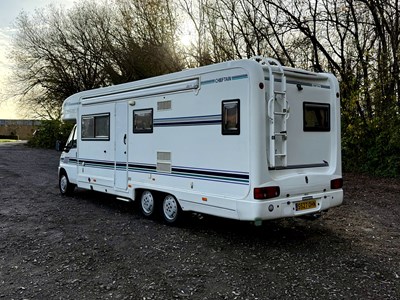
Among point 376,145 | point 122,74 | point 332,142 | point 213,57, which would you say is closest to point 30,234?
point 332,142

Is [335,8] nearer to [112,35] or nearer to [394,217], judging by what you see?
[394,217]

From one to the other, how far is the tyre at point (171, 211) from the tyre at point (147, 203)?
0.85 ft

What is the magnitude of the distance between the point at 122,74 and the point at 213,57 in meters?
6.41

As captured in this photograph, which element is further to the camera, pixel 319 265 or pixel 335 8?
pixel 335 8

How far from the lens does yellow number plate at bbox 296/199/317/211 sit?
5512mm

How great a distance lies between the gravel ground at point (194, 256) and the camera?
13.3 ft

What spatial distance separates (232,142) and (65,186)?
19.2 ft

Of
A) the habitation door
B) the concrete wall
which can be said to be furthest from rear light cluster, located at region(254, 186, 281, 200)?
the concrete wall

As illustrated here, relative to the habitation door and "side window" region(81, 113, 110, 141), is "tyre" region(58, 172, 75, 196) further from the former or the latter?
the habitation door

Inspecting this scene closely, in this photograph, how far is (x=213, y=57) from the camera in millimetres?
16078

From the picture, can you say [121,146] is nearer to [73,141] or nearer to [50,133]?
[73,141]

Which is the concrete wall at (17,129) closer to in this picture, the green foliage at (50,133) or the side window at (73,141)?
the green foliage at (50,133)

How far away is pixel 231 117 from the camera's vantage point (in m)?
5.46

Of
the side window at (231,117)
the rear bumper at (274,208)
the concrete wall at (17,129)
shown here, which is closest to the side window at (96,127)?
the side window at (231,117)
